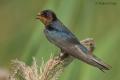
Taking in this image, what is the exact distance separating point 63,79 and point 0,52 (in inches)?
44.4

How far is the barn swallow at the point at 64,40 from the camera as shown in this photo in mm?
1693

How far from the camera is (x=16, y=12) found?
332 cm

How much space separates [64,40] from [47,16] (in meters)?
0.08

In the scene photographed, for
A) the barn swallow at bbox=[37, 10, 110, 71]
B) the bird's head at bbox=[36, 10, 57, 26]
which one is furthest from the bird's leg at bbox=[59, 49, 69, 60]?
the bird's head at bbox=[36, 10, 57, 26]

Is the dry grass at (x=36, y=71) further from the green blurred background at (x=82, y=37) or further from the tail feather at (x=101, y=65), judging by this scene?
the green blurred background at (x=82, y=37)

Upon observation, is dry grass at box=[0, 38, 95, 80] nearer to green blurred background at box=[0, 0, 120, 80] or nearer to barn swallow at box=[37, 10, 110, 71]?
barn swallow at box=[37, 10, 110, 71]

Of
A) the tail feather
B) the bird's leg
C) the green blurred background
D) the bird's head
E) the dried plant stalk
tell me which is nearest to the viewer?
the dried plant stalk

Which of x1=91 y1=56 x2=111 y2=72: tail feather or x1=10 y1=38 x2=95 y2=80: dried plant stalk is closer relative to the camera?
x1=10 y1=38 x2=95 y2=80: dried plant stalk

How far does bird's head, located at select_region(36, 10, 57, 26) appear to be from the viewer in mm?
1854

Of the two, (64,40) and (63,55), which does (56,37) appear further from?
(63,55)

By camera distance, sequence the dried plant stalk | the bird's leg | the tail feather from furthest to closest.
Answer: the bird's leg, the tail feather, the dried plant stalk

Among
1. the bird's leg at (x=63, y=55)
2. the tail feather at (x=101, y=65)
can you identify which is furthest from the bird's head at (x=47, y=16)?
the tail feather at (x=101, y=65)

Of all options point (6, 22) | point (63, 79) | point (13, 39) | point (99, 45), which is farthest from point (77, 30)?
point (6, 22)

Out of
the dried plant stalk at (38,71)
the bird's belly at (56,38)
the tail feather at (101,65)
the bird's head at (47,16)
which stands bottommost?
the tail feather at (101,65)
